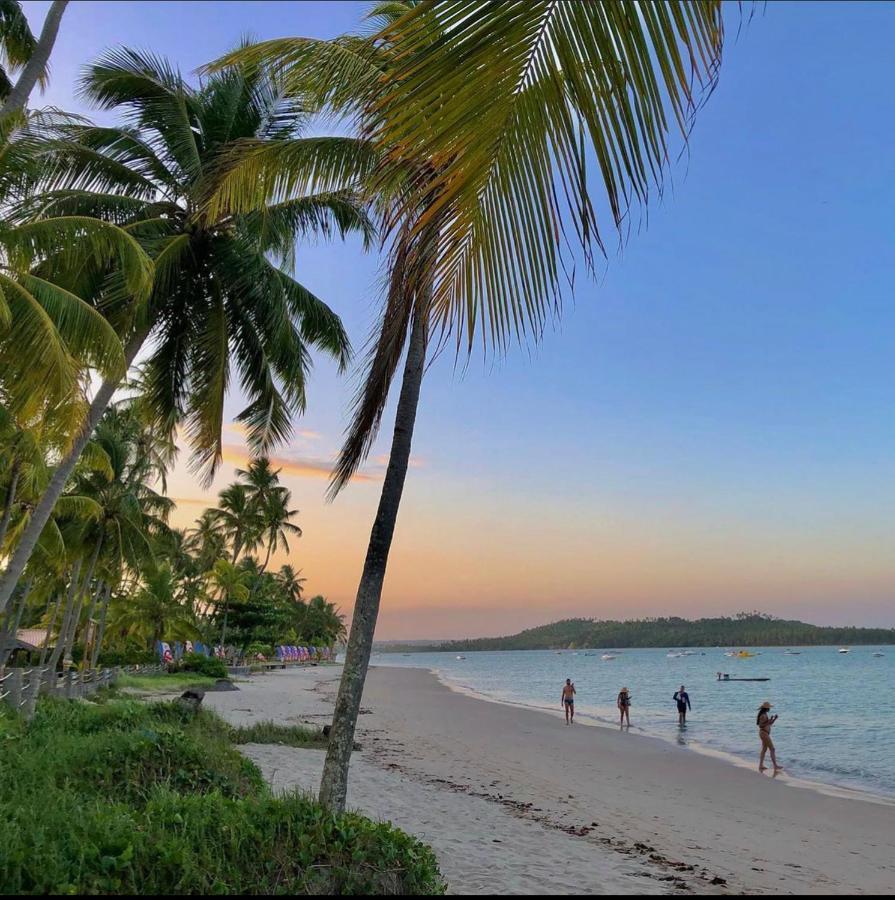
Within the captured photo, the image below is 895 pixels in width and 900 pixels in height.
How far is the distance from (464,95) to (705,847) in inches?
385

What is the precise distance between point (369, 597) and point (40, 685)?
13.8m

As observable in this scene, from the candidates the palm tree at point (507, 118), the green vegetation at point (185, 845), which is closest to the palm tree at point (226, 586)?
the green vegetation at point (185, 845)

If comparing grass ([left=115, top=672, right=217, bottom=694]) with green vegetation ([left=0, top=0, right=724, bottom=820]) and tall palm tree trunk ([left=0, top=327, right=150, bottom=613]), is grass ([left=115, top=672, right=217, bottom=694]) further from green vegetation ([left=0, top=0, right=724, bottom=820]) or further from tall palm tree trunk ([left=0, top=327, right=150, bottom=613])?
tall palm tree trunk ([left=0, top=327, right=150, bottom=613])

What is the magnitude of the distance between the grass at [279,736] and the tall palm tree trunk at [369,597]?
26.5 ft

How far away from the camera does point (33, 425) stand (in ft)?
32.0

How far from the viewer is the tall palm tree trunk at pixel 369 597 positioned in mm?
5871

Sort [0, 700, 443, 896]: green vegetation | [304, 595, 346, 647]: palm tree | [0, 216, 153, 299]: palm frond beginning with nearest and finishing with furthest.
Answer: [0, 700, 443, 896]: green vegetation
[0, 216, 153, 299]: palm frond
[304, 595, 346, 647]: palm tree

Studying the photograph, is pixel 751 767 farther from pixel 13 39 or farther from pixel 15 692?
pixel 13 39

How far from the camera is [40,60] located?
31.1ft

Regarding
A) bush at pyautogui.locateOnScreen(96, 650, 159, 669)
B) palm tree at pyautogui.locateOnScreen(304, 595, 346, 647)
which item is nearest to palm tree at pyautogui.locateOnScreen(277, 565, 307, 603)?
palm tree at pyautogui.locateOnScreen(304, 595, 346, 647)

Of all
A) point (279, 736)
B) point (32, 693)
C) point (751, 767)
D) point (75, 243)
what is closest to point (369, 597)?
point (75, 243)

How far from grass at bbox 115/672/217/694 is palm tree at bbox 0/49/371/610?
15.1 metres

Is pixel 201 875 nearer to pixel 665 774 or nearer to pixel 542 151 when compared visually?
pixel 542 151

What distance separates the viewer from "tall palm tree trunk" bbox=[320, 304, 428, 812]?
5871 millimetres
